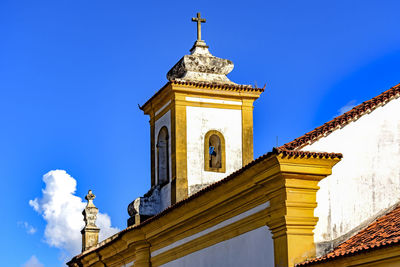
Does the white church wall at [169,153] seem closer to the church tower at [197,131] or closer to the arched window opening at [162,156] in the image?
the church tower at [197,131]

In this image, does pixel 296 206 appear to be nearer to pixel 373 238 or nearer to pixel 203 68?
pixel 373 238

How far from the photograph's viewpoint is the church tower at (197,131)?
2122 cm

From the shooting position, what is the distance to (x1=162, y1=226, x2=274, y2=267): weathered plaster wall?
12883 millimetres

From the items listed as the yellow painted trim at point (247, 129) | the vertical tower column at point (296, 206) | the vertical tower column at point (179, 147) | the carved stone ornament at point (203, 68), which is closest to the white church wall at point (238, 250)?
the vertical tower column at point (296, 206)

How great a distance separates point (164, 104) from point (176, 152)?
61.4 inches

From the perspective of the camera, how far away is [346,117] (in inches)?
506

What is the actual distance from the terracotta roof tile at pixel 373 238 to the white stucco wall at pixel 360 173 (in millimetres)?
222

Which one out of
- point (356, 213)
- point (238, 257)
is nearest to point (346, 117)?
point (356, 213)

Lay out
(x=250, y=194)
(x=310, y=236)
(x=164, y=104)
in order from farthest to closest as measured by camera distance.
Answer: (x=164, y=104) → (x=250, y=194) → (x=310, y=236)

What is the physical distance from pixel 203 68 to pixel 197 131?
1.75 m

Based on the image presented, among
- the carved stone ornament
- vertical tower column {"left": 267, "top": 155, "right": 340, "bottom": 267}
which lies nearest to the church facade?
vertical tower column {"left": 267, "top": 155, "right": 340, "bottom": 267}

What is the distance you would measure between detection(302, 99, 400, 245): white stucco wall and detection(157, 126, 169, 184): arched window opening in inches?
368

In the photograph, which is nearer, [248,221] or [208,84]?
[248,221]

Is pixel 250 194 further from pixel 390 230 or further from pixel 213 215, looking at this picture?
pixel 390 230
